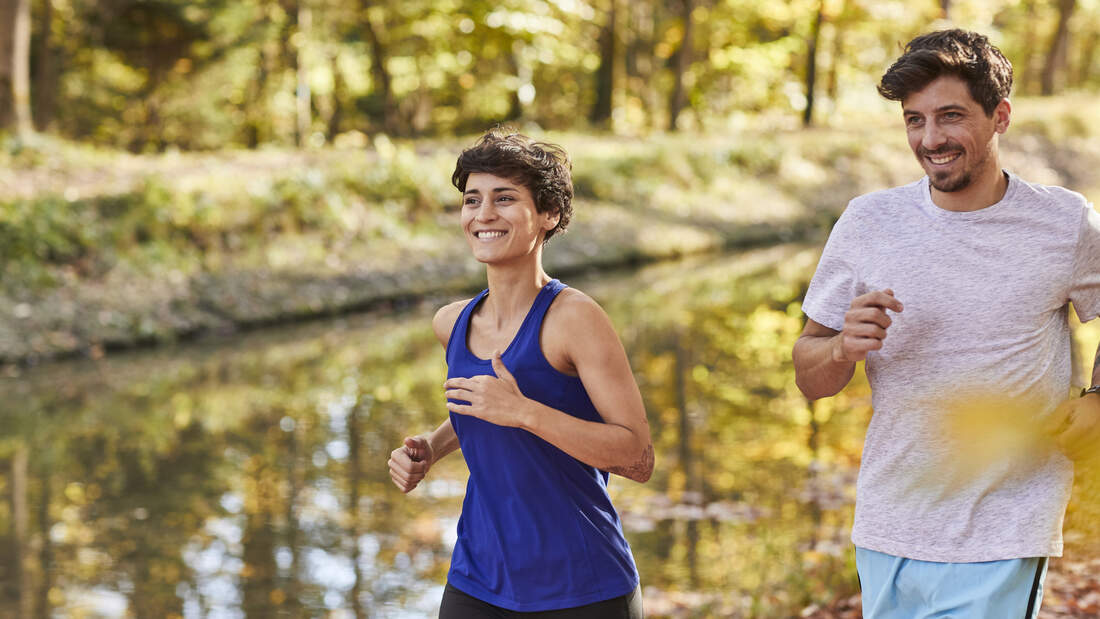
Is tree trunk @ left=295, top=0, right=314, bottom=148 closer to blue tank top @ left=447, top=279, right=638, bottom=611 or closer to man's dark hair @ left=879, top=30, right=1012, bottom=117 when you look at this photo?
blue tank top @ left=447, top=279, right=638, bottom=611

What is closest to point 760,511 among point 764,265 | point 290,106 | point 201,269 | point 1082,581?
point 1082,581

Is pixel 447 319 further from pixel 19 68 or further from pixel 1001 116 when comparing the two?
pixel 19 68

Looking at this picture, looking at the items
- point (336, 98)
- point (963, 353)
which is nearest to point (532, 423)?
point (963, 353)

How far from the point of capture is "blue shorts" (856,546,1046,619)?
307 centimetres

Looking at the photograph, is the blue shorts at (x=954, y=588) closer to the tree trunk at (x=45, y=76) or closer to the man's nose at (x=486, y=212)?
the man's nose at (x=486, y=212)

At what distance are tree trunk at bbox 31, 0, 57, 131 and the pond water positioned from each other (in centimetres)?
1754

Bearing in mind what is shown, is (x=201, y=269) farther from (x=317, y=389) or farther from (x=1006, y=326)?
(x=1006, y=326)

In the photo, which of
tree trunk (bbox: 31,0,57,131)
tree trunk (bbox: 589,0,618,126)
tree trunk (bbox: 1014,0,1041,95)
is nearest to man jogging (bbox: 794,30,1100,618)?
tree trunk (bbox: 31,0,57,131)

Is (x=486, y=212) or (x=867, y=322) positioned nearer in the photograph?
(x=867, y=322)

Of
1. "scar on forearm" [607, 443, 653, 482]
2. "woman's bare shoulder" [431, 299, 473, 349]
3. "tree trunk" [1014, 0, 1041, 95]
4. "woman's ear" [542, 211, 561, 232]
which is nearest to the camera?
"scar on forearm" [607, 443, 653, 482]

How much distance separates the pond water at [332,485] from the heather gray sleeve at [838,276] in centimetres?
290

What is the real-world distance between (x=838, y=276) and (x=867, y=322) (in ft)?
1.23

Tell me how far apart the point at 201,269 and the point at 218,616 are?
43.0 feet

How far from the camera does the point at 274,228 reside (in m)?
21.0
